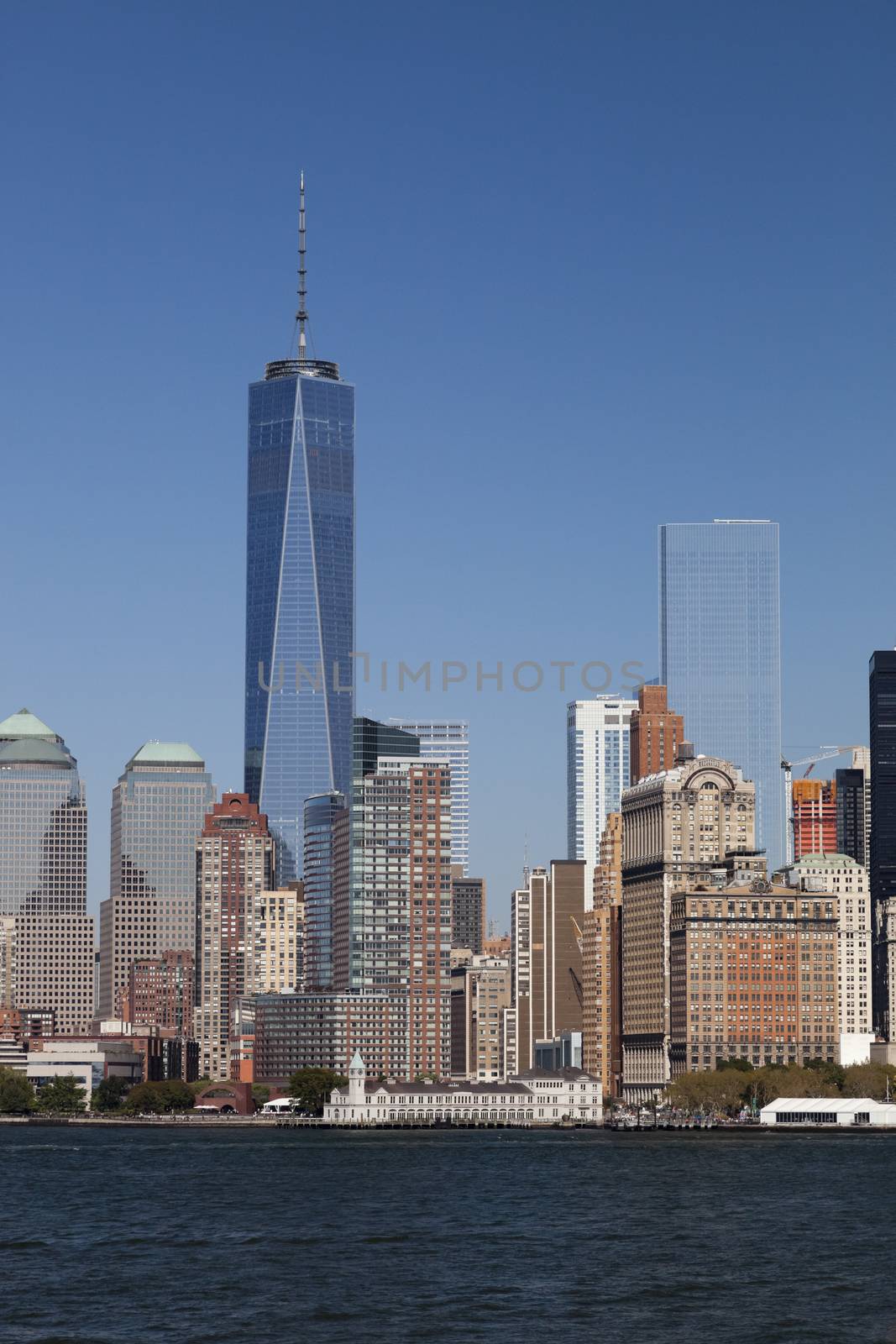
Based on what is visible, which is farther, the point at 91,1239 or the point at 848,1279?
the point at 91,1239

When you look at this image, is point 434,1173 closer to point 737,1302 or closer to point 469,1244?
point 469,1244

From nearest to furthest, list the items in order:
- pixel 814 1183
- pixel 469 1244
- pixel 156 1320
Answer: pixel 156 1320, pixel 469 1244, pixel 814 1183

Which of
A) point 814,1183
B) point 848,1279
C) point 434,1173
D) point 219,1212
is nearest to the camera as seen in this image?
point 848,1279

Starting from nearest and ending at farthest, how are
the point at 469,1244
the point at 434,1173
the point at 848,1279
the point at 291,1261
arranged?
1. the point at 848,1279
2. the point at 291,1261
3. the point at 469,1244
4. the point at 434,1173

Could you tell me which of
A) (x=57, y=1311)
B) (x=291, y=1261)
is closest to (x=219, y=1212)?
(x=291, y=1261)

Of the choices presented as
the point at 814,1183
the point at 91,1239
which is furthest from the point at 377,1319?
the point at 814,1183

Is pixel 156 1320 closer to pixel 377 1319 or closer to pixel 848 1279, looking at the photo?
pixel 377 1319
